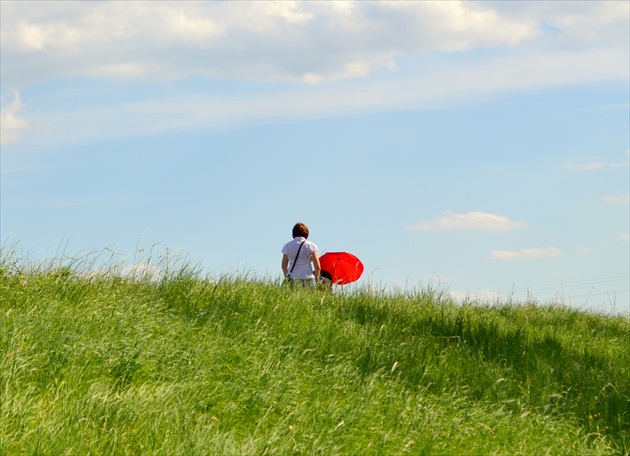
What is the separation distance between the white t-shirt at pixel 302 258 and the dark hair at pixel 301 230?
7.3 inches

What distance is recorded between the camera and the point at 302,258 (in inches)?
567

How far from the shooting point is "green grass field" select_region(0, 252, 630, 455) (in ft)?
20.5

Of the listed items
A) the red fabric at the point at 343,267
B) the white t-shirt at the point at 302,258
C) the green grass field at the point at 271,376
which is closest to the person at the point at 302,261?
the white t-shirt at the point at 302,258

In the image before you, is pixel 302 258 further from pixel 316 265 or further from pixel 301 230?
pixel 301 230

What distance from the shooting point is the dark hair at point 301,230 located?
577 inches

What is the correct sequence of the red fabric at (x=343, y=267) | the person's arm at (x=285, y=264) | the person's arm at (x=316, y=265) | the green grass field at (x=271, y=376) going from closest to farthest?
the green grass field at (x=271, y=376) < the person's arm at (x=316, y=265) < the person's arm at (x=285, y=264) < the red fabric at (x=343, y=267)

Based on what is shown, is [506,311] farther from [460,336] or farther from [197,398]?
[197,398]

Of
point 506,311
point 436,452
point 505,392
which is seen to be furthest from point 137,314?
point 506,311

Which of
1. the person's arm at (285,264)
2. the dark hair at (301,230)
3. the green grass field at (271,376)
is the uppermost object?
the dark hair at (301,230)

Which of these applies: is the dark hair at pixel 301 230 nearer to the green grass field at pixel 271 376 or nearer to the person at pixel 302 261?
the person at pixel 302 261

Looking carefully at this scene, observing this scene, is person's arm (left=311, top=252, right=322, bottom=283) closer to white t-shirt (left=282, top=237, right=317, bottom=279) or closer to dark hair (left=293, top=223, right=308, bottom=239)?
white t-shirt (left=282, top=237, right=317, bottom=279)

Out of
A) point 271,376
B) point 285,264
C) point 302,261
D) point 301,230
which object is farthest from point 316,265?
point 271,376

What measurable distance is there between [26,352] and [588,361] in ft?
25.0

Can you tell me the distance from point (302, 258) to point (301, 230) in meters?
0.55
